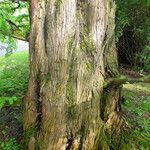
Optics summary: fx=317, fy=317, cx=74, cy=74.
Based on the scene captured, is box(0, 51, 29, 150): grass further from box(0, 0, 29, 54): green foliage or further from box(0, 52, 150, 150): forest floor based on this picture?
box(0, 0, 29, 54): green foliage

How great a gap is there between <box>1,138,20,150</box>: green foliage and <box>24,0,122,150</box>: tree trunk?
0.25 metres

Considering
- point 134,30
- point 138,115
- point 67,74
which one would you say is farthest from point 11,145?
point 134,30

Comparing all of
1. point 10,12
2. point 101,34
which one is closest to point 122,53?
point 10,12

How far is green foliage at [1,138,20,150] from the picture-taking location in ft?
13.0

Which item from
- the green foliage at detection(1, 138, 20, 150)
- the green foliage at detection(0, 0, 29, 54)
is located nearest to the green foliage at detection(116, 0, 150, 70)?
the green foliage at detection(0, 0, 29, 54)

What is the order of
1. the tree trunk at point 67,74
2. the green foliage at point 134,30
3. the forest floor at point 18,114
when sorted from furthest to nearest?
1. the green foliage at point 134,30
2. the forest floor at point 18,114
3. the tree trunk at point 67,74

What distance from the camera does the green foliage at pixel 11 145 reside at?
3965 mm

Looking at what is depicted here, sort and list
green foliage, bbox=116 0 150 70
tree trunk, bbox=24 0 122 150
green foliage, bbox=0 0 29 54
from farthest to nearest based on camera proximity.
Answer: green foliage, bbox=116 0 150 70 < green foliage, bbox=0 0 29 54 < tree trunk, bbox=24 0 122 150

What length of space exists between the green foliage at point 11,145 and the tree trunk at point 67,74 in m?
0.25

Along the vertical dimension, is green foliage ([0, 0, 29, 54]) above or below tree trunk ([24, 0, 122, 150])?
above

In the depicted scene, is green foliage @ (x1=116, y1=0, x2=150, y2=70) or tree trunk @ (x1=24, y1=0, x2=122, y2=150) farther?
green foliage @ (x1=116, y1=0, x2=150, y2=70)

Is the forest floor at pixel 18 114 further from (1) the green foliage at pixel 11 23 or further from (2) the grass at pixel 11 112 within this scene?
(1) the green foliage at pixel 11 23

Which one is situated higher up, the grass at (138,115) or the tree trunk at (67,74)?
the tree trunk at (67,74)

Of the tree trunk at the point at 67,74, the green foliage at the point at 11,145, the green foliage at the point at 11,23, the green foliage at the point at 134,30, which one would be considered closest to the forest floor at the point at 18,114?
the green foliage at the point at 11,145
